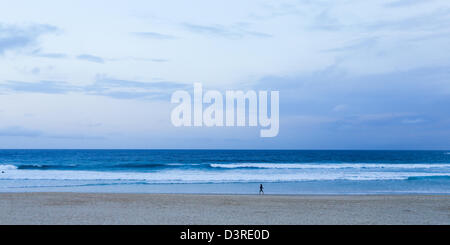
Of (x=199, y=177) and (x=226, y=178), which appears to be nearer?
(x=226, y=178)

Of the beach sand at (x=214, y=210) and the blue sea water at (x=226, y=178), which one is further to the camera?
the blue sea water at (x=226, y=178)

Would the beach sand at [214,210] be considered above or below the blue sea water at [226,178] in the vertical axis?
below

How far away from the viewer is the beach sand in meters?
11.1

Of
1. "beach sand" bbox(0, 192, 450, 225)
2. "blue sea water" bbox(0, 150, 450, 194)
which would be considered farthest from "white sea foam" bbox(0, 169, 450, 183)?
"beach sand" bbox(0, 192, 450, 225)

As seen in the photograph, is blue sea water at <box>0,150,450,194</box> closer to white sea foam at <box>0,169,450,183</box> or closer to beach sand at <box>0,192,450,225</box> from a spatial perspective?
white sea foam at <box>0,169,450,183</box>

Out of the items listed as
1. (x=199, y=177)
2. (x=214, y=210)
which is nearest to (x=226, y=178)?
(x=199, y=177)

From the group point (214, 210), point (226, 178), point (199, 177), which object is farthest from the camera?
point (199, 177)

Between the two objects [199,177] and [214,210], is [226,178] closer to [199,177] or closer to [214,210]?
[199,177]

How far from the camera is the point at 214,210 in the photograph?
12.8 meters

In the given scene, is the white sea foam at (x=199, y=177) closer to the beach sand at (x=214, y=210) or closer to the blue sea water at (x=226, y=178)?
the blue sea water at (x=226, y=178)

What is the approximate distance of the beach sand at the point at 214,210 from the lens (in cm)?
1106

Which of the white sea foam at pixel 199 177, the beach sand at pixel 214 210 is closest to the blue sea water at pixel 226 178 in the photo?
the white sea foam at pixel 199 177
